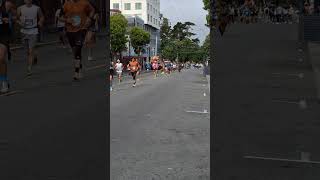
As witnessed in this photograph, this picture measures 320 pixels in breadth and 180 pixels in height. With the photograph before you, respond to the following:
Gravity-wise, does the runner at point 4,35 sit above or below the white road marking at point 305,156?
above

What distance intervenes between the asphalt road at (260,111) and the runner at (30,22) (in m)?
0.94

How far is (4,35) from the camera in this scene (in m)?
3.13

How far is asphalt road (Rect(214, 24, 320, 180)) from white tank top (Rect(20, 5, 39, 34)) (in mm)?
957

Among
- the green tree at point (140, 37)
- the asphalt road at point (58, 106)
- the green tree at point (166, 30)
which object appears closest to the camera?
the asphalt road at point (58, 106)

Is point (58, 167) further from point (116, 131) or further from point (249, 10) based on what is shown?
point (116, 131)

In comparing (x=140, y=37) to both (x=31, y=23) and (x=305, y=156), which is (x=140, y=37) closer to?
(x=305, y=156)

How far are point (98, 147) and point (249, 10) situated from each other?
1446 mm

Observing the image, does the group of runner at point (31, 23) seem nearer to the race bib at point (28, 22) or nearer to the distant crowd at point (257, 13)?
the race bib at point (28, 22)

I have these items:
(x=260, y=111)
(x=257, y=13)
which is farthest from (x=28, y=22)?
(x=260, y=111)

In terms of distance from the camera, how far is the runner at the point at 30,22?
310 centimetres

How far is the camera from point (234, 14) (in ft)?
10.3

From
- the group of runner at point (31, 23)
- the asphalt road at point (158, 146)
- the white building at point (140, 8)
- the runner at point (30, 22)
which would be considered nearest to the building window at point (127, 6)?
the white building at point (140, 8)

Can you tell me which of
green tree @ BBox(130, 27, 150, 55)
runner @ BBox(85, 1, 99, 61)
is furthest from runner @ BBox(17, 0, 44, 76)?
green tree @ BBox(130, 27, 150, 55)

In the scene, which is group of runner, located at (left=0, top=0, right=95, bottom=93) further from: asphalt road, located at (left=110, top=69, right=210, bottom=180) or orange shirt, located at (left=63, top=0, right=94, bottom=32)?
asphalt road, located at (left=110, top=69, right=210, bottom=180)
